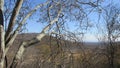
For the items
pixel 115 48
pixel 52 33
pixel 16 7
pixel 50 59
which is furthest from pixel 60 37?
pixel 115 48

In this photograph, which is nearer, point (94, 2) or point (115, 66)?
point (94, 2)

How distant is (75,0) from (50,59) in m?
2.14

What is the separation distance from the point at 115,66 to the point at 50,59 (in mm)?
25264

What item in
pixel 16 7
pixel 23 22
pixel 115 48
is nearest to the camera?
pixel 16 7

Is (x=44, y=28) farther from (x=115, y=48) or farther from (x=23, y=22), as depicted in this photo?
(x=115, y=48)

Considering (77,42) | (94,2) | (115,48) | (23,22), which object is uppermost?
(94,2)

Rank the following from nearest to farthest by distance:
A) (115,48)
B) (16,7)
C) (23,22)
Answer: (16,7) < (23,22) < (115,48)

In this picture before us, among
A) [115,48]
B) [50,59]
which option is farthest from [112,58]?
[50,59]

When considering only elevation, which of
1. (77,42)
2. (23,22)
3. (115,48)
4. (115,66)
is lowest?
(115,66)

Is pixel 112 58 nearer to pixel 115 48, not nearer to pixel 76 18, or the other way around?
pixel 115 48

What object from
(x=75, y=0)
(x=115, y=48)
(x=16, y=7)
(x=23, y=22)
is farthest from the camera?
(x=115, y=48)

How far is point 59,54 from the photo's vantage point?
32.1ft

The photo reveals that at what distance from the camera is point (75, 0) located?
9891 millimetres

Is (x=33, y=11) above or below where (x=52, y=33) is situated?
above
